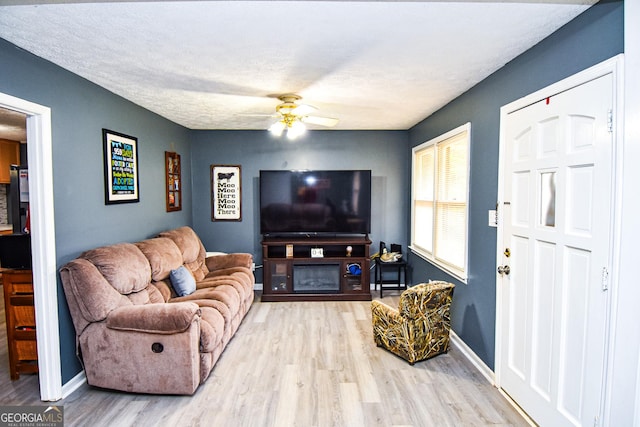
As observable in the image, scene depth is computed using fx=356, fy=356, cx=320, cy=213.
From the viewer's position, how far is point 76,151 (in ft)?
9.19

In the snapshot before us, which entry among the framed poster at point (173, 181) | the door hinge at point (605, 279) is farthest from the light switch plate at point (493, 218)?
the framed poster at point (173, 181)

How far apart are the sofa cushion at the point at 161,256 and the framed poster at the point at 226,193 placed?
1586 millimetres

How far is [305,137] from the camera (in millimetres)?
5309

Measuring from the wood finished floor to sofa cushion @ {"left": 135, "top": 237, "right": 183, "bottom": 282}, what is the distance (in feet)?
3.16

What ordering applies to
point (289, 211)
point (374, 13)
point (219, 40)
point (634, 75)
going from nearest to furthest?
point (634, 75) → point (374, 13) → point (219, 40) → point (289, 211)

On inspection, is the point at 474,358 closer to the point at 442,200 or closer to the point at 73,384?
the point at 442,200

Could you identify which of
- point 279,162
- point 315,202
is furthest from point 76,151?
point 315,202

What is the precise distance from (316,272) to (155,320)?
2735 millimetres

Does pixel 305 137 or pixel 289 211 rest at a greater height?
pixel 305 137

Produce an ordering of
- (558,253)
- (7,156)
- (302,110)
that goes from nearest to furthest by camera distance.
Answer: (558,253) → (302,110) → (7,156)

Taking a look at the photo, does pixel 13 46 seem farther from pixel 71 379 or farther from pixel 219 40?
pixel 71 379

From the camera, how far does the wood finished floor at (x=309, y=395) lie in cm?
234

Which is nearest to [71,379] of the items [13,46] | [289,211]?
[13,46]

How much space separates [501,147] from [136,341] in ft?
9.80
